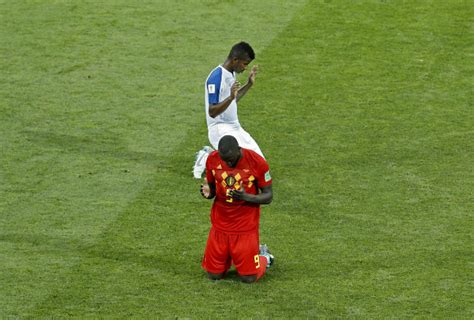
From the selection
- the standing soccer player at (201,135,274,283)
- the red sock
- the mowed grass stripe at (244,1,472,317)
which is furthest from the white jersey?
the red sock

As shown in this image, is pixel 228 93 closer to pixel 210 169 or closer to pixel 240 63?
pixel 240 63

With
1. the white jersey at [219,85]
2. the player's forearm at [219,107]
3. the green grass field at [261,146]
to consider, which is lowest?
the green grass field at [261,146]

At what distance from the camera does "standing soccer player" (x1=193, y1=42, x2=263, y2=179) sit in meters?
13.1

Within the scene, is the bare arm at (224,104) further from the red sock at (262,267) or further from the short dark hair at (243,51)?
the red sock at (262,267)

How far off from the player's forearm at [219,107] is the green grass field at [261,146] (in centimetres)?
109

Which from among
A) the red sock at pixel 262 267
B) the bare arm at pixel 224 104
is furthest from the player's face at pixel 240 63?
the red sock at pixel 262 267

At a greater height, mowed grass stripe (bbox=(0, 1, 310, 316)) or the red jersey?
the red jersey

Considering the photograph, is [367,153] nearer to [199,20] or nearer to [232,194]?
[232,194]

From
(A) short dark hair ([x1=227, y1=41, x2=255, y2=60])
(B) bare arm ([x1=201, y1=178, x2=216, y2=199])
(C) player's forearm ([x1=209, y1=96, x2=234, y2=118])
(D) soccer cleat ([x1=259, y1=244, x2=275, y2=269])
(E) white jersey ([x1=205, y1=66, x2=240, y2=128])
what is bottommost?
(D) soccer cleat ([x1=259, y1=244, x2=275, y2=269])

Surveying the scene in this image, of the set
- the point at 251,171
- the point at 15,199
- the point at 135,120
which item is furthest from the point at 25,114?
the point at 251,171

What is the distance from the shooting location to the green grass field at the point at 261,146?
1175 cm

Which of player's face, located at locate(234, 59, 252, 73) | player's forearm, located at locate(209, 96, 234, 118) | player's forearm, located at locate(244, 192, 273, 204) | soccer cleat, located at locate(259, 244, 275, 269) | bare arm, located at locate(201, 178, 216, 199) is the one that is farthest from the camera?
player's face, located at locate(234, 59, 252, 73)

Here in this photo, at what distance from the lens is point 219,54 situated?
59.3ft

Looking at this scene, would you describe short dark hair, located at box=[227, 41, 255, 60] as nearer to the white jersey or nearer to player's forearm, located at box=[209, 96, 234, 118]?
the white jersey
